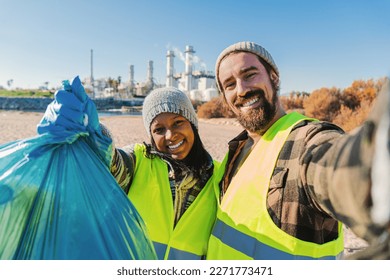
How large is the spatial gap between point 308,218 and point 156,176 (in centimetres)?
87

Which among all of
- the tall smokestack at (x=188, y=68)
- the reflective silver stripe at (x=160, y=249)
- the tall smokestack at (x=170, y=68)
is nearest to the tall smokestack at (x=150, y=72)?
the tall smokestack at (x=170, y=68)

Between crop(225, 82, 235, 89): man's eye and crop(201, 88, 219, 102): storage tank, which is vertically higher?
crop(201, 88, 219, 102): storage tank

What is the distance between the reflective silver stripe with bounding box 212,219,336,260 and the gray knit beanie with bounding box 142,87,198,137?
0.76m

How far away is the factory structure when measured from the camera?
55.6 meters

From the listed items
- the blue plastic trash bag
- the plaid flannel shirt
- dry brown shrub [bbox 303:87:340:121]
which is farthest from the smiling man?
dry brown shrub [bbox 303:87:340:121]

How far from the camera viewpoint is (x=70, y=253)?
36.0 inches

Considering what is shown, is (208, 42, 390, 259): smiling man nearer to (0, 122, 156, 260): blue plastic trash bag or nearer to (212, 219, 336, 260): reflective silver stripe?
(212, 219, 336, 260): reflective silver stripe

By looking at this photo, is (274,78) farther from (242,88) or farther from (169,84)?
(169,84)

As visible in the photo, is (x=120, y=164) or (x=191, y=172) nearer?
(x=120, y=164)

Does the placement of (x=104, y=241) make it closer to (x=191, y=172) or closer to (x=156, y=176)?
(x=156, y=176)

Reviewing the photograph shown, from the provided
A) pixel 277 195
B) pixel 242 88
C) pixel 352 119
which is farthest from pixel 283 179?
pixel 352 119

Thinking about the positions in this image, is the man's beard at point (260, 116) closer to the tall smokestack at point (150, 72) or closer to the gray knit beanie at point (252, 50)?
the gray knit beanie at point (252, 50)

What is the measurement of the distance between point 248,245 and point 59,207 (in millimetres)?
780
